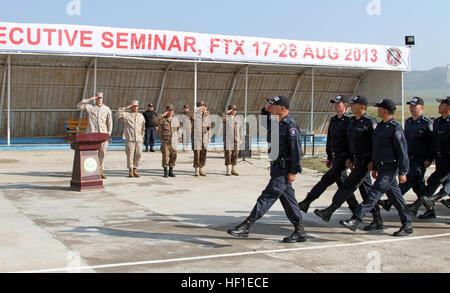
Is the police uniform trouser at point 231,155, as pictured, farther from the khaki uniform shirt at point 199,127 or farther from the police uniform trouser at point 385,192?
the police uniform trouser at point 385,192

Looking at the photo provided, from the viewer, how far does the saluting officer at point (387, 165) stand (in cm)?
775

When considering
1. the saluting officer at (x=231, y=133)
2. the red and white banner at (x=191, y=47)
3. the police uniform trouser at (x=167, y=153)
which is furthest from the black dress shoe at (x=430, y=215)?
the red and white banner at (x=191, y=47)

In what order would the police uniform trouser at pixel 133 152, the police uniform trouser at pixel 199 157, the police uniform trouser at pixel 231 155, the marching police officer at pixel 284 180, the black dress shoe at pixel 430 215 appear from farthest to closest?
the police uniform trouser at pixel 231 155 < the police uniform trouser at pixel 199 157 < the police uniform trouser at pixel 133 152 < the black dress shoe at pixel 430 215 < the marching police officer at pixel 284 180

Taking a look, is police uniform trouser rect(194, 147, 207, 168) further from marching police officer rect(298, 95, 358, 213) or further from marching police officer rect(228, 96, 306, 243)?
marching police officer rect(228, 96, 306, 243)

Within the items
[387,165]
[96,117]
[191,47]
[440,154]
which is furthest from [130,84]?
[387,165]

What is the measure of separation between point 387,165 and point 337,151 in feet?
3.17

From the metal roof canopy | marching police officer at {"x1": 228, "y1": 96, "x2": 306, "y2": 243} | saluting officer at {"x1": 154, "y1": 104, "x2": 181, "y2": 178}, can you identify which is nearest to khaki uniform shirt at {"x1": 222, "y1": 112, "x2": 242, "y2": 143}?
saluting officer at {"x1": 154, "y1": 104, "x2": 181, "y2": 178}

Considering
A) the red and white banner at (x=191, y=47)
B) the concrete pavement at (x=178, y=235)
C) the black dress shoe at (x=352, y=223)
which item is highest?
the red and white banner at (x=191, y=47)

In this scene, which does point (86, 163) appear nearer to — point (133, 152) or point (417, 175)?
point (133, 152)

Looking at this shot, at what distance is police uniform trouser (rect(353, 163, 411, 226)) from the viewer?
306 inches

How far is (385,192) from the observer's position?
793 centimetres

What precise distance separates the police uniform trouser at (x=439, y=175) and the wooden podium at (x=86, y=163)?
19.8ft
